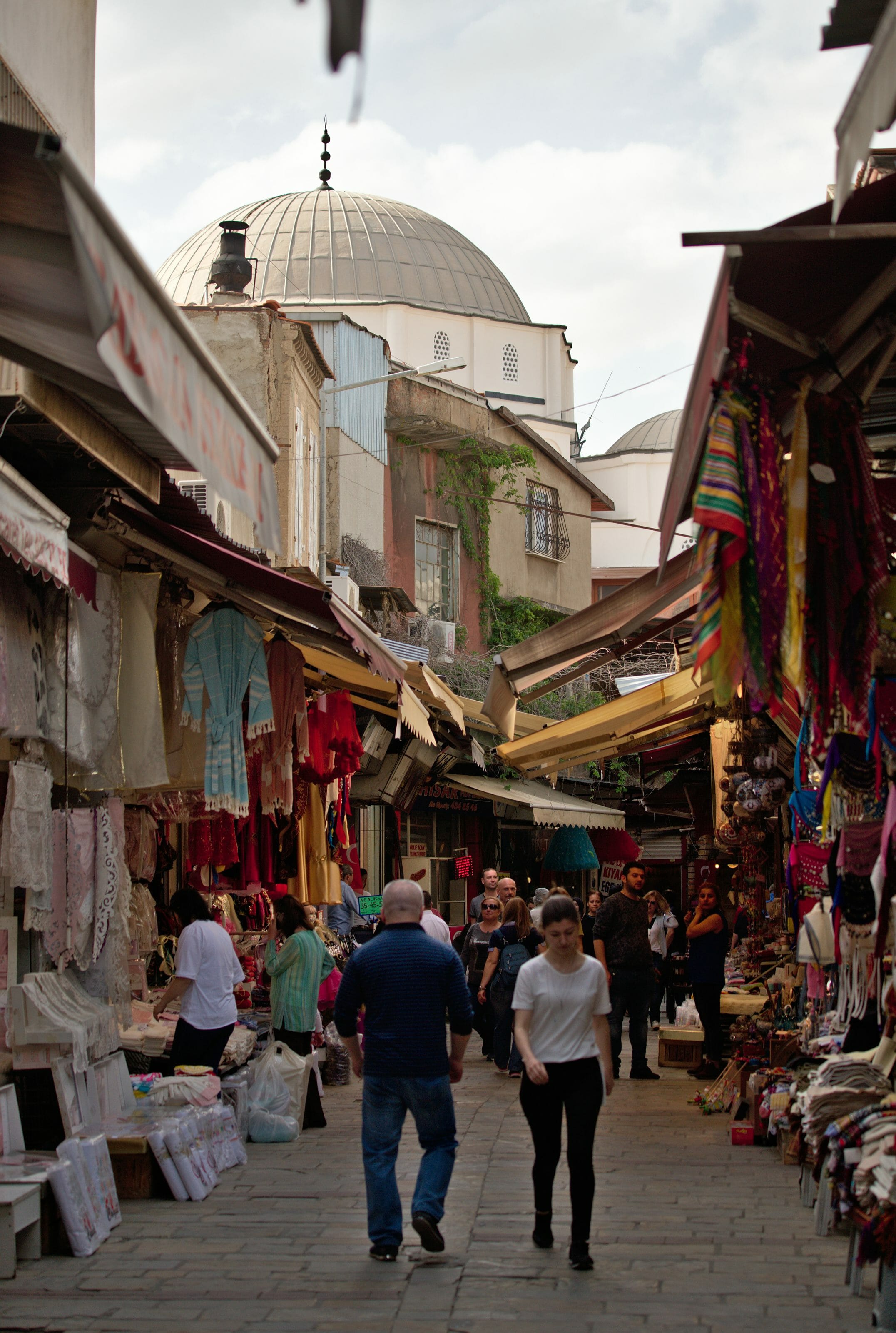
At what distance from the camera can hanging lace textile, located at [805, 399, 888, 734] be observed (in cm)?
454

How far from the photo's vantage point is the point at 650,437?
45156 millimetres

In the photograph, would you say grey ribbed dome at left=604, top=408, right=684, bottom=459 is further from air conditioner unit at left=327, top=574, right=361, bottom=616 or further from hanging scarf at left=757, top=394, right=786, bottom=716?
hanging scarf at left=757, top=394, right=786, bottom=716

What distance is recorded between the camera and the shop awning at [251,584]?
7.96 meters

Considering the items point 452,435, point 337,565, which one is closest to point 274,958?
point 337,565

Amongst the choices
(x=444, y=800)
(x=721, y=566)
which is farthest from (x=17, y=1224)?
(x=444, y=800)

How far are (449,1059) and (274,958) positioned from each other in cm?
390

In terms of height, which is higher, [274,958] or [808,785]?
[808,785]

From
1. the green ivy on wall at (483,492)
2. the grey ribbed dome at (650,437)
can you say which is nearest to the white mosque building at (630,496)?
the grey ribbed dome at (650,437)

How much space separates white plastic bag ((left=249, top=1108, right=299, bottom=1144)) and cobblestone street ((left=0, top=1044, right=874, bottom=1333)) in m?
0.49

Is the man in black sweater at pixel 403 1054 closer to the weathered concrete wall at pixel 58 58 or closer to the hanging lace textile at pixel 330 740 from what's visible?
the hanging lace textile at pixel 330 740

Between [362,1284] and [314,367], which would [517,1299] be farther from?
[314,367]

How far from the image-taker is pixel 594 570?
39312 mm

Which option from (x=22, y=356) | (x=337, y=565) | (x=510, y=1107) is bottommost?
(x=510, y=1107)

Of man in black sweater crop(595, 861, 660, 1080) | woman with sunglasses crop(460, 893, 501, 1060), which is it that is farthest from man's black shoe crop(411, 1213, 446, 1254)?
woman with sunglasses crop(460, 893, 501, 1060)
